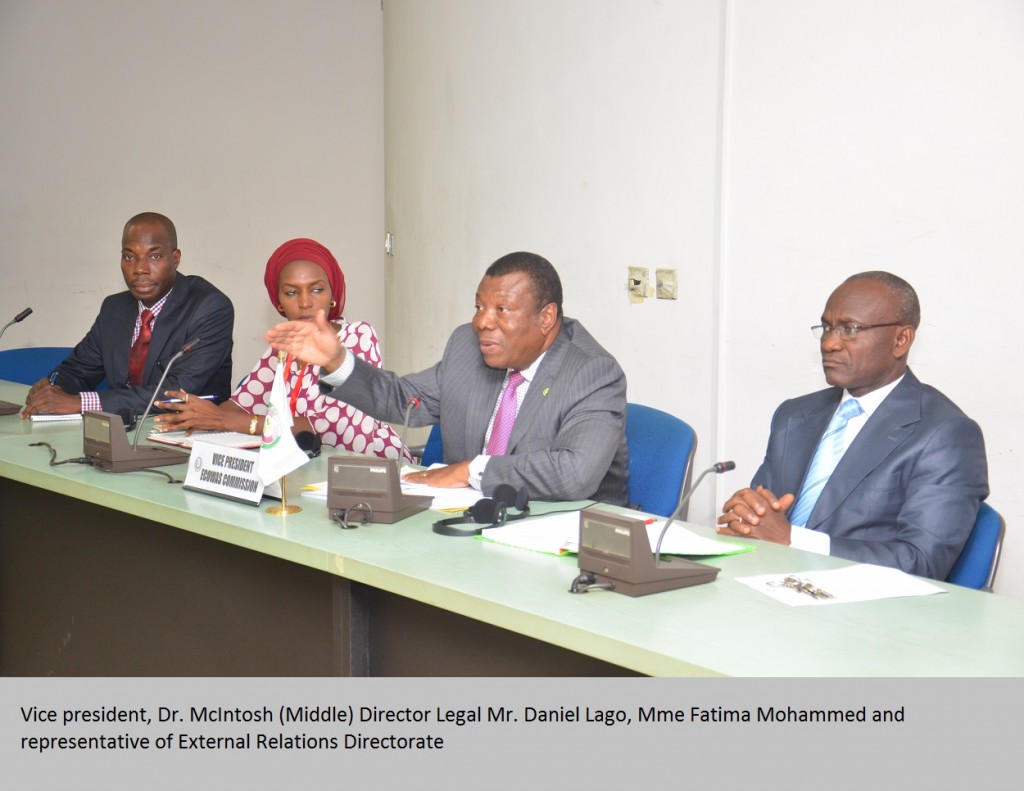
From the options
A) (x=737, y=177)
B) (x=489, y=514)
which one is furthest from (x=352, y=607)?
(x=737, y=177)

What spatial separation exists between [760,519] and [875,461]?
361 mm

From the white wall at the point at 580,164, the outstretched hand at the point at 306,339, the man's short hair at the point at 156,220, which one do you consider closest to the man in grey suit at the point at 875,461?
the outstretched hand at the point at 306,339

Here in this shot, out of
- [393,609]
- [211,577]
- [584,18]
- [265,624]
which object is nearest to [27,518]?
[211,577]

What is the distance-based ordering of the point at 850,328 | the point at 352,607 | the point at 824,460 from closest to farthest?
the point at 352,607 < the point at 850,328 < the point at 824,460

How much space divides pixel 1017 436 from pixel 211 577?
2290mm

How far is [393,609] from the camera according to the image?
2273 mm

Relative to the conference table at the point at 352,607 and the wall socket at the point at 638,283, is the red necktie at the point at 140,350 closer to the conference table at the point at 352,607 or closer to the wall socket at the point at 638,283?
the conference table at the point at 352,607

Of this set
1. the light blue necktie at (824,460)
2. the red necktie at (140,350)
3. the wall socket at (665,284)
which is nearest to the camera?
the light blue necktie at (824,460)

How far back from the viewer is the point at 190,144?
6395 millimetres

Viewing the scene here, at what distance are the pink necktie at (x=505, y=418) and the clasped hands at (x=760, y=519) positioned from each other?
0.86 meters

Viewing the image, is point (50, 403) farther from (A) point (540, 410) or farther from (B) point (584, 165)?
(B) point (584, 165)

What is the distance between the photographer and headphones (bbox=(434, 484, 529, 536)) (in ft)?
7.82

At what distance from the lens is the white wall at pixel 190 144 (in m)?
6.04

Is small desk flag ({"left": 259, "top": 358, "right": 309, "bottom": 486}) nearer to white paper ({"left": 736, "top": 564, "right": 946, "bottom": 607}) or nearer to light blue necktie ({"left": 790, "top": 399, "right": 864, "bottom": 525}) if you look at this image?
white paper ({"left": 736, "top": 564, "right": 946, "bottom": 607})
